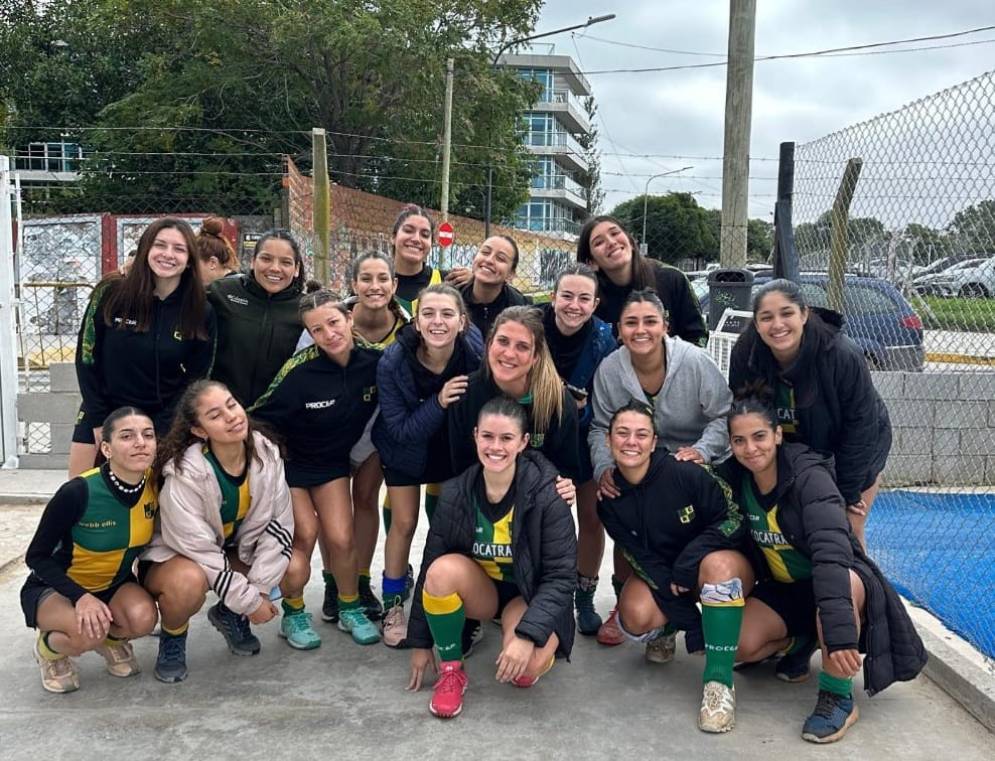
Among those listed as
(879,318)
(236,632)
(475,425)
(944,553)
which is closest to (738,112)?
(879,318)

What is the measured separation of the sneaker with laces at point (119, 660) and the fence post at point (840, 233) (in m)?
3.93

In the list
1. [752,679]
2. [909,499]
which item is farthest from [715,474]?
[909,499]

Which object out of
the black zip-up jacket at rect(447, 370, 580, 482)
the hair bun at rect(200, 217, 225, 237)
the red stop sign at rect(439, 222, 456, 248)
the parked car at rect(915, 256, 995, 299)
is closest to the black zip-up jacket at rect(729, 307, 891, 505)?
the black zip-up jacket at rect(447, 370, 580, 482)

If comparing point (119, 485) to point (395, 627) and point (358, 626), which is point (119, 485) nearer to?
point (358, 626)

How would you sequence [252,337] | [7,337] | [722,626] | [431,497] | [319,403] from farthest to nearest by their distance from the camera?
[7,337] → [431,497] → [252,337] → [319,403] → [722,626]

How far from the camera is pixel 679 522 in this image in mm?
3434

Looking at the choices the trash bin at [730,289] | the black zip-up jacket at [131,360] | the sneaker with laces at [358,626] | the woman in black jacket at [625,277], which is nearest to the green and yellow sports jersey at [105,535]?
the black zip-up jacket at [131,360]

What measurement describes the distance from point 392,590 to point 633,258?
1.93 metres

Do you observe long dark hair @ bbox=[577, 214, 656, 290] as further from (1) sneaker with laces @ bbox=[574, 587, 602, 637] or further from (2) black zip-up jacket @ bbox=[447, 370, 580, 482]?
(1) sneaker with laces @ bbox=[574, 587, 602, 637]

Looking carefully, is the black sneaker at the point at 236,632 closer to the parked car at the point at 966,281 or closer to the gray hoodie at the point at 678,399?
the gray hoodie at the point at 678,399

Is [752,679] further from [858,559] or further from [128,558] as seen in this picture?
[128,558]

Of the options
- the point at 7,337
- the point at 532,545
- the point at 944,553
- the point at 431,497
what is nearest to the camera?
the point at 532,545

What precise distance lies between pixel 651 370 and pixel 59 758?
103 inches

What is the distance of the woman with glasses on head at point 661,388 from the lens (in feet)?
11.9
